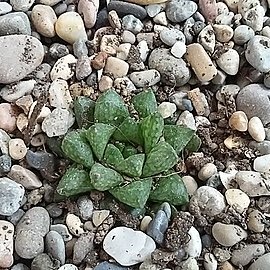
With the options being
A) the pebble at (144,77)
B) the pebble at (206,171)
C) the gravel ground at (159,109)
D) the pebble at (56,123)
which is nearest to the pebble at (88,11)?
the gravel ground at (159,109)

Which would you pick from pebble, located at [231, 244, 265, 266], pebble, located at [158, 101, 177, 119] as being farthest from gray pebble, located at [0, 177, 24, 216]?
pebble, located at [231, 244, 265, 266]

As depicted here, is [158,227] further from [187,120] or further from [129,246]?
[187,120]

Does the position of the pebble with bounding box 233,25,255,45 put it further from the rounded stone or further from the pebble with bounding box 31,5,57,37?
the pebble with bounding box 31,5,57,37

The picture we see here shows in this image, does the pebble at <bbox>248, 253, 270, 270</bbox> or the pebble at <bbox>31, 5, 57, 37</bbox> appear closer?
the pebble at <bbox>248, 253, 270, 270</bbox>

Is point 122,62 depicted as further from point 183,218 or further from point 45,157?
point 183,218

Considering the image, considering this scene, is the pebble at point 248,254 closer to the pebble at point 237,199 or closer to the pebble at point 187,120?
the pebble at point 237,199

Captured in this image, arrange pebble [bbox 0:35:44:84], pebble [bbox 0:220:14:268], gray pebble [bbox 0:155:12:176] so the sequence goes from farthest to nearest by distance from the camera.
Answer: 1. pebble [bbox 0:35:44:84]
2. gray pebble [bbox 0:155:12:176]
3. pebble [bbox 0:220:14:268]

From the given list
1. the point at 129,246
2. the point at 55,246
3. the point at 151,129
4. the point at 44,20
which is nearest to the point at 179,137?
the point at 151,129
